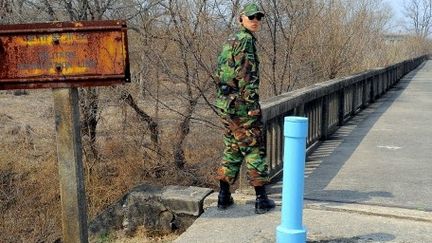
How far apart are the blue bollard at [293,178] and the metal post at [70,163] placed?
1.60m

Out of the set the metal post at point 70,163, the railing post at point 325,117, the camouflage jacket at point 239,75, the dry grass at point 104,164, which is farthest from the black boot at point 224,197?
the dry grass at point 104,164

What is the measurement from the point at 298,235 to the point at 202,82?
886 cm

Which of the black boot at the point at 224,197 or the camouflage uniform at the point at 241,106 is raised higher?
the camouflage uniform at the point at 241,106

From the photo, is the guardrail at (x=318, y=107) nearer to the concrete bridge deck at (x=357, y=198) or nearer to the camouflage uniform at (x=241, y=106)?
the concrete bridge deck at (x=357, y=198)

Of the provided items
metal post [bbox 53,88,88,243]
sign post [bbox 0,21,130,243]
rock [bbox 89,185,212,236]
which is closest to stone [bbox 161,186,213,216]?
rock [bbox 89,185,212,236]

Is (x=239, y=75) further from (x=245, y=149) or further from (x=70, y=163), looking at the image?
(x=70, y=163)

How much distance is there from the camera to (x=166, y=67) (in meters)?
12.0

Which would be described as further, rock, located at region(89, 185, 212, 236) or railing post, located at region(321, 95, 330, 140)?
railing post, located at region(321, 95, 330, 140)

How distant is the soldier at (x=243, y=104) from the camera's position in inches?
172

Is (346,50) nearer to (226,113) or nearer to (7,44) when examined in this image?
(226,113)

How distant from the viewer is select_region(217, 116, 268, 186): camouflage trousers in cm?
452

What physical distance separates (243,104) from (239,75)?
266mm

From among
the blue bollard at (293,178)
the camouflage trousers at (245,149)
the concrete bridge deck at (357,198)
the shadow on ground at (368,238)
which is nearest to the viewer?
the blue bollard at (293,178)

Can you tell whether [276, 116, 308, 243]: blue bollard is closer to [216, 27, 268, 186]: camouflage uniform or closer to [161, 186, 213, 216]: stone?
[216, 27, 268, 186]: camouflage uniform
